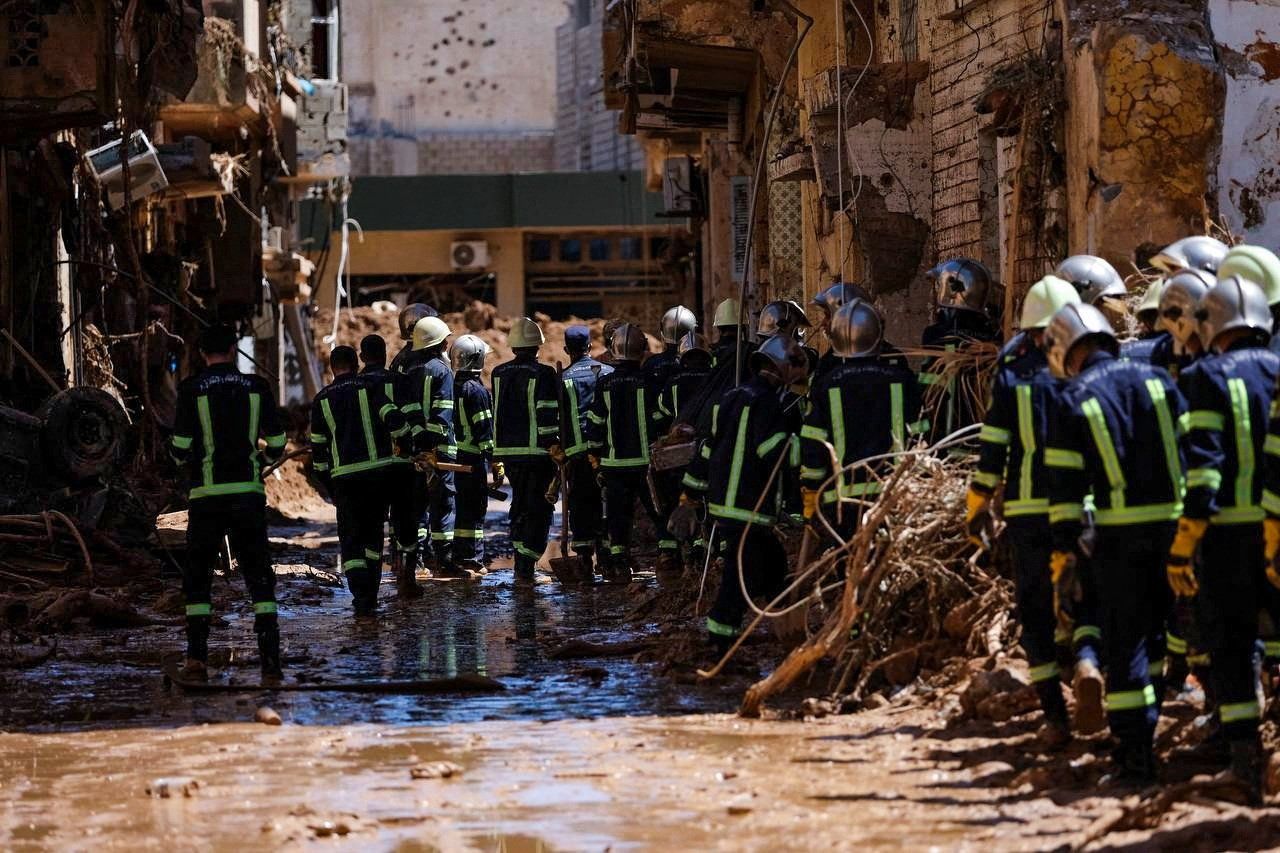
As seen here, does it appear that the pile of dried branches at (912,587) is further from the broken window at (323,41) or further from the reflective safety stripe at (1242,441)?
the broken window at (323,41)

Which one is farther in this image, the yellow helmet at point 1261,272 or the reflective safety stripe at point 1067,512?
the yellow helmet at point 1261,272

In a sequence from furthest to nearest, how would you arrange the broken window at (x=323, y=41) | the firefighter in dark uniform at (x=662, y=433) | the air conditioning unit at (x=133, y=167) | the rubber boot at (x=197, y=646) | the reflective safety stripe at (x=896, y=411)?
the broken window at (x=323, y=41) → the air conditioning unit at (x=133, y=167) → the firefighter in dark uniform at (x=662, y=433) → the rubber boot at (x=197, y=646) → the reflective safety stripe at (x=896, y=411)

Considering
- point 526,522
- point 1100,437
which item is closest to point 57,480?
point 526,522

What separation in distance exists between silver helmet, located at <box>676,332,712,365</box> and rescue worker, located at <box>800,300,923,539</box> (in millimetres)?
5162

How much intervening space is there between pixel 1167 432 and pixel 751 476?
10.9 ft

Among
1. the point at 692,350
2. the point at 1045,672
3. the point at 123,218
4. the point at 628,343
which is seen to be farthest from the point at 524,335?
the point at 1045,672

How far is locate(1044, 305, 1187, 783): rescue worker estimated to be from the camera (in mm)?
Answer: 7039

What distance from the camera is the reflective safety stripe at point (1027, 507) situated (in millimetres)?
7918

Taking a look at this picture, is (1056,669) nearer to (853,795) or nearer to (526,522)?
(853,795)

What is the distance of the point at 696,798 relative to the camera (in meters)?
7.08

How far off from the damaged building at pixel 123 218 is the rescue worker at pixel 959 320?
719 centimetres

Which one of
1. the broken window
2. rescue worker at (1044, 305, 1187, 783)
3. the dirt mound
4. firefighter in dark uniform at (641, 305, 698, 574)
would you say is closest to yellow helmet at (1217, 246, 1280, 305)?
rescue worker at (1044, 305, 1187, 783)

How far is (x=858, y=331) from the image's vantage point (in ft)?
33.2

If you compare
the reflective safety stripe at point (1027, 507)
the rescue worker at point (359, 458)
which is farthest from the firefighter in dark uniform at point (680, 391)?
the reflective safety stripe at point (1027, 507)
